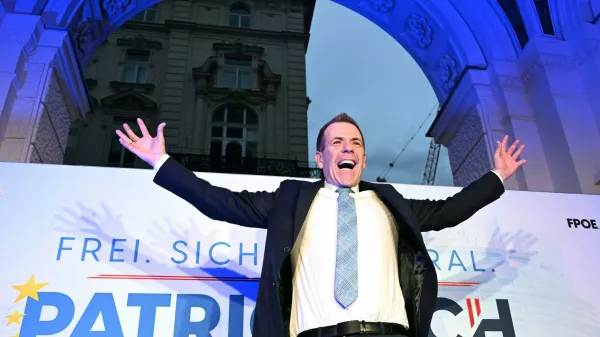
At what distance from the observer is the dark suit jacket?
73.9 inches

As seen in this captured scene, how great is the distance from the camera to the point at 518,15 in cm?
608

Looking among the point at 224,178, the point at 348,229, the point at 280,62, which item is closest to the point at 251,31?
the point at 280,62

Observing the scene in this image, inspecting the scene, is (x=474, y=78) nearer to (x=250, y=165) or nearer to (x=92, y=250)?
(x=92, y=250)

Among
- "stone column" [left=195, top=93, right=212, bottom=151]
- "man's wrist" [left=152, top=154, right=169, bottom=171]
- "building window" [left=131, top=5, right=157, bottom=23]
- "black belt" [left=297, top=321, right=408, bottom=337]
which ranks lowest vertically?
"black belt" [left=297, top=321, right=408, bottom=337]

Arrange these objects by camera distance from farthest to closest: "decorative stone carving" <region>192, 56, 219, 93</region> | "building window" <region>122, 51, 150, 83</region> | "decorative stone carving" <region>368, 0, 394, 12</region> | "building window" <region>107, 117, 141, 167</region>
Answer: "building window" <region>122, 51, 150, 83</region> → "decorative stone carving" <region>192, 56, 219, 93</region> → "building window" <region>107, 117, 141, 167</region> → "decorative stone carving" <region>368, 0, 394, 12</region>

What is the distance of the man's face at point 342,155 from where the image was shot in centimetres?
209

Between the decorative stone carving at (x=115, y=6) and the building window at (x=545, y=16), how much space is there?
569cm

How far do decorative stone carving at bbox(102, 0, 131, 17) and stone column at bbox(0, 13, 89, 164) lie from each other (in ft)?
4.53

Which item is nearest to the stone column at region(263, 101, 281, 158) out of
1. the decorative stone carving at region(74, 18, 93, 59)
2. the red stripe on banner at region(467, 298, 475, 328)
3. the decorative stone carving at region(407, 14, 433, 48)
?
the decorative stone carving at region(407, 14, 433, 48)

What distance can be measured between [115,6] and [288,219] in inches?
237

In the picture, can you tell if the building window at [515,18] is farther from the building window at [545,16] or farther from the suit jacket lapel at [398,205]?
the suit jacket lapel at [398,205]

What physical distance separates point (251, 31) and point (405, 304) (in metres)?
15.1

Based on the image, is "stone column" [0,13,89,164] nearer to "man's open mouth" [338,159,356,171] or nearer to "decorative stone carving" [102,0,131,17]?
"decorative stone carving" [102,0,131,17]

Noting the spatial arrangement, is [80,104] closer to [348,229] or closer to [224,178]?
[224,178]
